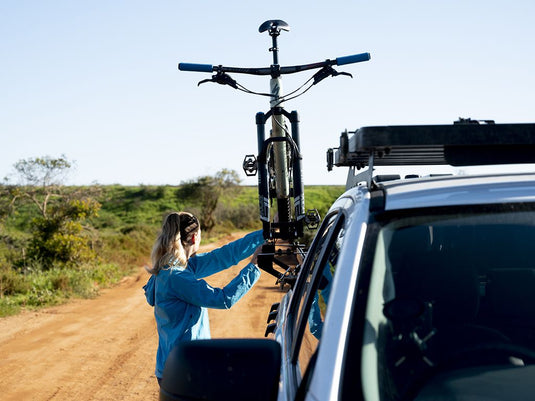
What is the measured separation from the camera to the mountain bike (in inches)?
206

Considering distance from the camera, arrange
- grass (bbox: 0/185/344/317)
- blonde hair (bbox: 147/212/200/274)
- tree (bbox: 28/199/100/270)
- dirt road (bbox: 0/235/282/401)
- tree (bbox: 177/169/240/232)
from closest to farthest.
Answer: blonde hair (bbox: 147/212/200/274), dirt road (bbox: 0/235/282/401), grass (bbox: 0/185/344/317), tree (bbox: 28/199/100/270), tree (bbox: 177/169/240/232)

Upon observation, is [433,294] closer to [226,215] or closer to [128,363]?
[128,363]

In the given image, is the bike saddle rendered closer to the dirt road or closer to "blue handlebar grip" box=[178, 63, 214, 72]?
"blue handlebar grip" box=[178, 63, 214, 72]

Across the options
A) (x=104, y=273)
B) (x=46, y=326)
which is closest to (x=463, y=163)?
(x=46, y=326)

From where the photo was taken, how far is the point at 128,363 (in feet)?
26.3

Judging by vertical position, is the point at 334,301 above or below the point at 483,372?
above

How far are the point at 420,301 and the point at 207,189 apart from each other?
139 feet

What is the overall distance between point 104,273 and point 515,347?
15626 millimetres

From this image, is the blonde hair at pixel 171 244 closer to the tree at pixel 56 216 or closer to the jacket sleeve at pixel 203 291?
the jacket sleeve at pixel 203 291

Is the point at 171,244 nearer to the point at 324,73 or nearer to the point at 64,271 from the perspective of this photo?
the point at 324,73

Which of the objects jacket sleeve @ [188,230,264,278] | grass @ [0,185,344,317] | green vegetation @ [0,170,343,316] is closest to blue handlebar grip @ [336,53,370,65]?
jacket sleeve @ [188,230,264,278]

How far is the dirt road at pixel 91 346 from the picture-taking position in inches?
275

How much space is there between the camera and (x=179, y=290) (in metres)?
3.66

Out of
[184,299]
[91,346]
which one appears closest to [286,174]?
[184,299]
